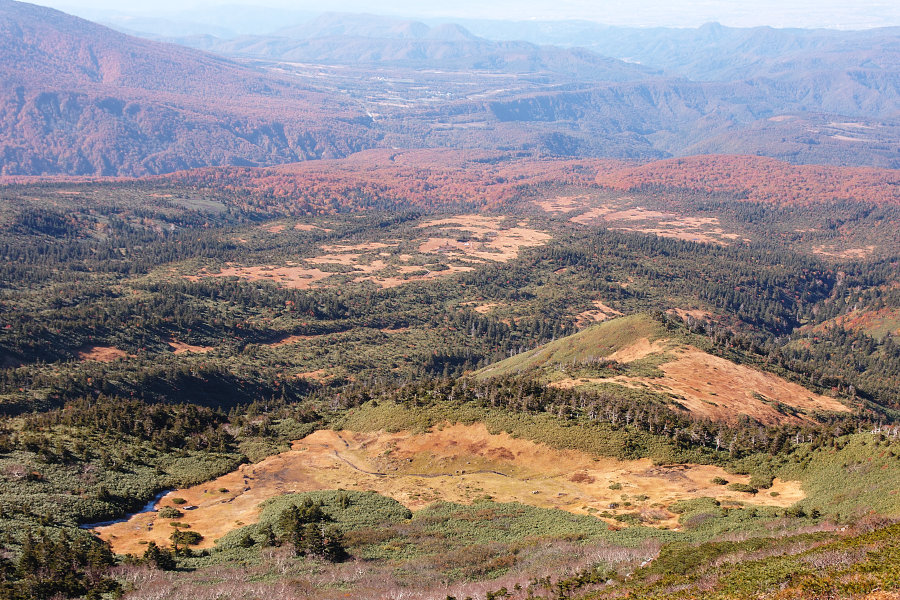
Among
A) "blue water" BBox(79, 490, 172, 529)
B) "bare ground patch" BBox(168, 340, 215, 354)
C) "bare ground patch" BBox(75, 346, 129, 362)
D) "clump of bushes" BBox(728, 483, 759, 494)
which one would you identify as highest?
"clump of bushes" BBox(728, 483, 759, 494)

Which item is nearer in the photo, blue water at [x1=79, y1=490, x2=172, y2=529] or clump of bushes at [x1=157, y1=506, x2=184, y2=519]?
blue water at [x1=79, y1=490, x2=172, y2=529]

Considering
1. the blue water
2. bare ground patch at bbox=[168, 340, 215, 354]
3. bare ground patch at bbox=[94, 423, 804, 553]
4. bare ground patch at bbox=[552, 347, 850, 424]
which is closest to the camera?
the blue water

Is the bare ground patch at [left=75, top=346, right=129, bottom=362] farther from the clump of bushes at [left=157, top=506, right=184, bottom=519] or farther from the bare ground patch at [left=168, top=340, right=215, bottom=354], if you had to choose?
the clump of bushes at [left=157, top=506, right=184, bottom=519]

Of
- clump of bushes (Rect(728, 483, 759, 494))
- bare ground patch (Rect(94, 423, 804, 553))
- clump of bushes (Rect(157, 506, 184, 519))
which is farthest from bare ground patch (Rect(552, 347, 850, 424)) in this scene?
clump of bushes (Rect(157, 506, 184, 519))

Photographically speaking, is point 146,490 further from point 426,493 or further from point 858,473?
point 858,473

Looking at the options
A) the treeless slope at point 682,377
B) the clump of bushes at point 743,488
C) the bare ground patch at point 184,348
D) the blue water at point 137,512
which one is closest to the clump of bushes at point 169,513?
the blue water at point 137,512

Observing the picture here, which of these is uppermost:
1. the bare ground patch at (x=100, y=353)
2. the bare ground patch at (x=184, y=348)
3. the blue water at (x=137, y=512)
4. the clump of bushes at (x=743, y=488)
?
the clump of bushes at (x=743, y=488)

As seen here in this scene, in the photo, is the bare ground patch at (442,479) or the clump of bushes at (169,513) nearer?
the bare ground patch at (442,479)

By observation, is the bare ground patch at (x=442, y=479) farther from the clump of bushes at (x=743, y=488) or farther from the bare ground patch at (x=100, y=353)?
the bare ground patch at (x=100, y=353)
